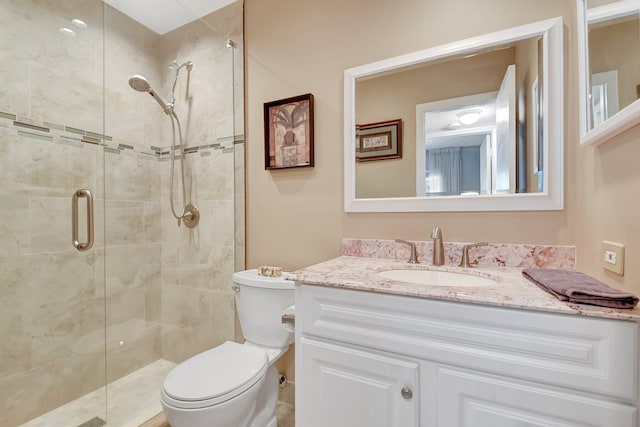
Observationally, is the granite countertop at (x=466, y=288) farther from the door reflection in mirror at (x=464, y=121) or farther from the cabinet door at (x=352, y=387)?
the door reflection in mirror at (x=464, y=121)

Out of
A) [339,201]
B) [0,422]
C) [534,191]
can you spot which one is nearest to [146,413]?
[0,422]

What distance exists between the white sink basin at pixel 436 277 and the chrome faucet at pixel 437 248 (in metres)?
0.06

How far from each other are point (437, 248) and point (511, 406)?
0.61 metres

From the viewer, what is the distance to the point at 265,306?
4.69ft

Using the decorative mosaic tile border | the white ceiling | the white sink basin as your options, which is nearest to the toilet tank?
the white sink basin

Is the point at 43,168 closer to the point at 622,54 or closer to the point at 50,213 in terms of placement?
the point at 50,213

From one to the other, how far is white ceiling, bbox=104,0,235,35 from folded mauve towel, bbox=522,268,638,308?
7.46 feet

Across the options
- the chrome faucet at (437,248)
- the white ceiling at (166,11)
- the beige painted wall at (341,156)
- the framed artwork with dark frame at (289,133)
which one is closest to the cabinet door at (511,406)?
the beige painted wall at (341,156)

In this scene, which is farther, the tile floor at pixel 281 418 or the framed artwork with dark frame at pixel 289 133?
the framed artwork with dark frame at pixel 289 133

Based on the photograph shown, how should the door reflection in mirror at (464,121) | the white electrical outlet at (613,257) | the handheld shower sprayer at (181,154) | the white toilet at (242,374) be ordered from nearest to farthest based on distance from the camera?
the white electrical outlet at (613,257) < the white toilet at (242,374) < the door reflection in mirror at (464,121) < the handheld shower sprayer at (181,154)

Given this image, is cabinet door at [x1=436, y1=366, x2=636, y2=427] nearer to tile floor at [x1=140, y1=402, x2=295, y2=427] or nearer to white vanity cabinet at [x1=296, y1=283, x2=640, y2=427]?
white vanity cabinet at [x1=296, y1=283, x2=640, y2=427]

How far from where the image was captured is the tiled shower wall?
57.6 inches

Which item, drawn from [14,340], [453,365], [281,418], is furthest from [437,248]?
[14,340]

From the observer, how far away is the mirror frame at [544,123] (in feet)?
3.67
